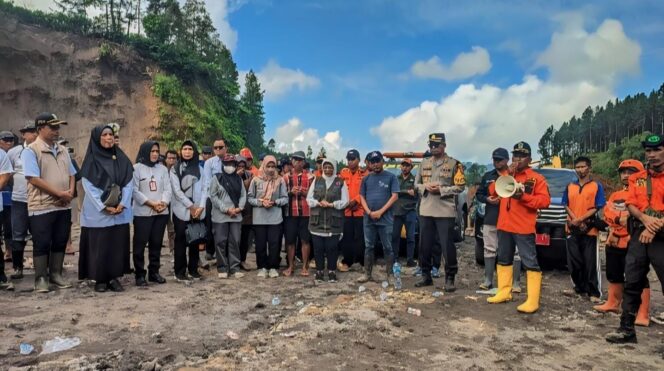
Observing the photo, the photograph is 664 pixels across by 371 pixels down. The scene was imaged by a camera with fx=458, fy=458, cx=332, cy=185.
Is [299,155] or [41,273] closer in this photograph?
[41,273]

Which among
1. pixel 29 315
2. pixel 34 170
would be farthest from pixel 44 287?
pixel 34 170

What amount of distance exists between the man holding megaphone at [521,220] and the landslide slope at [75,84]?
18.1m

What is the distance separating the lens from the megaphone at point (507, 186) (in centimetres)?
532

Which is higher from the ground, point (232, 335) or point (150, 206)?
point (150, 206)

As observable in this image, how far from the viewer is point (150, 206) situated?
253 inches

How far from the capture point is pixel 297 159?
764 cm

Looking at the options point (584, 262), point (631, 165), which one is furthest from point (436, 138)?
point (584, 262)

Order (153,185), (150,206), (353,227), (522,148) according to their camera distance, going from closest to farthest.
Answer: (522,148) < (150,206) < (153,185) < (353,227)

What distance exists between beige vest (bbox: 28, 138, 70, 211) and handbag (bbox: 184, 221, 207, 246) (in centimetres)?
168

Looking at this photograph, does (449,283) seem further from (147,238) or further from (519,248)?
(147,238)

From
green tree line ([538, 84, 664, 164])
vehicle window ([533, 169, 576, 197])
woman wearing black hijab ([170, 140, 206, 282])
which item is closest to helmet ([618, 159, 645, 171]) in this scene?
vehicle window ([533, 169, 576, 197])

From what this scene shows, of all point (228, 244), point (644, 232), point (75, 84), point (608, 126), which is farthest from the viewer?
point (608, 126)

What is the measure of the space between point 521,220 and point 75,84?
20.3 meters

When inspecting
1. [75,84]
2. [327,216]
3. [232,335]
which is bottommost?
[232,335]
